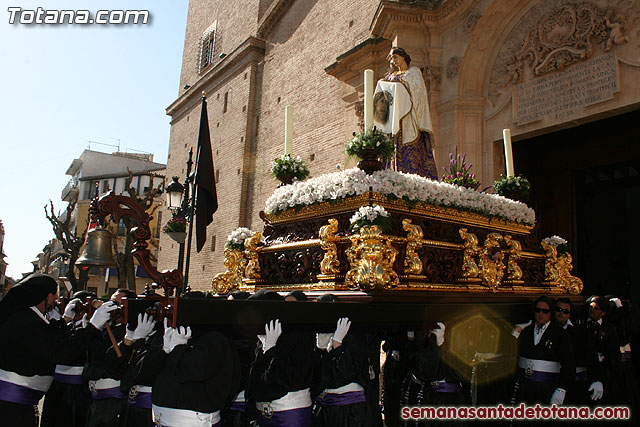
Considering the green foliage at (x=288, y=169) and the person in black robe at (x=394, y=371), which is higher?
the green foliage at (x=288, y=169)

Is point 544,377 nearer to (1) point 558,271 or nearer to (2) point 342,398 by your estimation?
(1) point 558,271

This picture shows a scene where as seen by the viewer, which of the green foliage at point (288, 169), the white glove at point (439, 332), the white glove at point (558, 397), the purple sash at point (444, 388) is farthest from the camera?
the green foliage at point (288, 169)

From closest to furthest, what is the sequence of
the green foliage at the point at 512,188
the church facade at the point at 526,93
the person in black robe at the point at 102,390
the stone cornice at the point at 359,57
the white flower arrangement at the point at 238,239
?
1. the person in black robe at the point at 102,390
2. the white flower arrangement at the point at 238,239
3. the green foliage at the point at 512,188
4. the church facade at the point at 526,93
5. the stone cornice at the point at 359,57

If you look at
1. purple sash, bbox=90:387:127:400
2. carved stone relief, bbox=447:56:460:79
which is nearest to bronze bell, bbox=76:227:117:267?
purple sash, bbox=90:387:127:400

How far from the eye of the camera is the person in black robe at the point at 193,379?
379 centimetres

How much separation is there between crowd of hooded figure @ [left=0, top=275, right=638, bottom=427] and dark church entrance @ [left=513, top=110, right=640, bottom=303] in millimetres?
6008

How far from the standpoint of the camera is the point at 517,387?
5902 millimetres

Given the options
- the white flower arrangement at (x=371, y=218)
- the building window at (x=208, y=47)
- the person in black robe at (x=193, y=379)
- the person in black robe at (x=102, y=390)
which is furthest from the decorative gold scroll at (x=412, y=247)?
the building window at (x=208, y=47)

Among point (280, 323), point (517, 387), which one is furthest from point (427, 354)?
point (280, 323)

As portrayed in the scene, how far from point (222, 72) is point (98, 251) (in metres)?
23.9

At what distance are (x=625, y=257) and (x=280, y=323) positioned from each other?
11.8 m

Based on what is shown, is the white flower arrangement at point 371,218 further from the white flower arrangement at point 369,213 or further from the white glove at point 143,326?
the white glove at point 143,326

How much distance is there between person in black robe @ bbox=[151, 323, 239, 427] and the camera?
12.4ft

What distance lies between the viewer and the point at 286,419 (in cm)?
435
